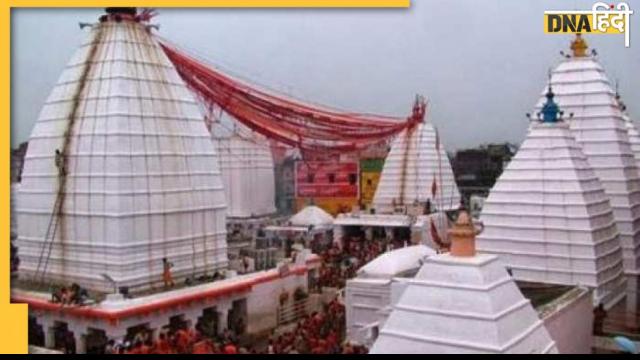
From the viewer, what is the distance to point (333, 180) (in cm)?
2997

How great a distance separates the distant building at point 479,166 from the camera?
34188mm

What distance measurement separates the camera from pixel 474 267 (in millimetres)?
7449

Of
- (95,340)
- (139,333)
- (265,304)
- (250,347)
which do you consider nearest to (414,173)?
(265,304)

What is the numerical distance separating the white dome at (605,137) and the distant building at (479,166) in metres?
18.1

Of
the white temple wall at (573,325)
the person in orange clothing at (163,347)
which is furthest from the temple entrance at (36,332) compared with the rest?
the white temple wall at (573,325)

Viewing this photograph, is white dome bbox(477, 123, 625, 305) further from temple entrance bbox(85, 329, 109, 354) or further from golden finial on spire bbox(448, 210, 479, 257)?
temple entrance bbox(85, 329, 109, 354)

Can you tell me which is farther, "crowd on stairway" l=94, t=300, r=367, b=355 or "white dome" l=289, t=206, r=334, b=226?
"white dome" l=289, t=206, r=334, b=226

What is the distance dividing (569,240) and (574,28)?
143 inches

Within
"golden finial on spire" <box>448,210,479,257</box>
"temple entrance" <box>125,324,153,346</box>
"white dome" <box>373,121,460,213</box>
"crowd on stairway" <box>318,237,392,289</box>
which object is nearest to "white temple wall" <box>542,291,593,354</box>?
"golden finial on spire" <box>448,210,479,257</box>

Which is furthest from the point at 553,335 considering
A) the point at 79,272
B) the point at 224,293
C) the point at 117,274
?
the point at 79,272

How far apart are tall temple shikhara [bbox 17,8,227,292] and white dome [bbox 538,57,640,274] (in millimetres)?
7131

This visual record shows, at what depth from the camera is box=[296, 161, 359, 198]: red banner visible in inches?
1168

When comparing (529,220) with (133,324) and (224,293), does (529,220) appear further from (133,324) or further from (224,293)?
(133,324)

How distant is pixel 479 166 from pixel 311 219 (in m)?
14.6
